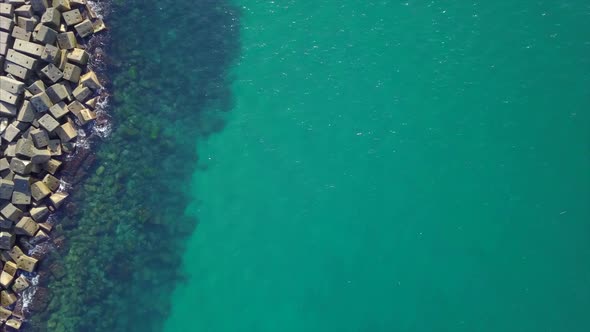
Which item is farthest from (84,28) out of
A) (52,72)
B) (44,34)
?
(52,72)

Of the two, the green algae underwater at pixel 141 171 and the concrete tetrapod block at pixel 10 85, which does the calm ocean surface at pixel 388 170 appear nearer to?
the green algae underwater at pixel 141 171

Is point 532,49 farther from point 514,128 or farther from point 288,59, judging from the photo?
point 288,59

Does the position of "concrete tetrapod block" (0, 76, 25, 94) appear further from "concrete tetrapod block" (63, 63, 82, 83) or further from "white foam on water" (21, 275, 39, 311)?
"white foam on water" (21, 275, 39, 311)

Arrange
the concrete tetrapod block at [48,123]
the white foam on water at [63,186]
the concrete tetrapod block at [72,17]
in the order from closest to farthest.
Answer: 1. the concrete tetrapod block at [48,123]
2. the white foam on water at [63,186]
3. the concrete tetrapod block at [72,17]

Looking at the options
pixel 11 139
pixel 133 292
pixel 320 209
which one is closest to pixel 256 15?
pixel 320 209

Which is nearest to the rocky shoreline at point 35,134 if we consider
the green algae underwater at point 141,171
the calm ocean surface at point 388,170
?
the green algae underwater at point 141,171
